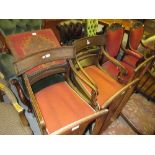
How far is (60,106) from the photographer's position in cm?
176

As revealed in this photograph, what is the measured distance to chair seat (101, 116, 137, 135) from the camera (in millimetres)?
A: 2076

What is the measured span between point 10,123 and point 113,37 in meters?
1.58

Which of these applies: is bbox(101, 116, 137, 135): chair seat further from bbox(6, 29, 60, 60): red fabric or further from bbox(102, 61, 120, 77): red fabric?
bbox(6, 29, 60, 60): red fabric

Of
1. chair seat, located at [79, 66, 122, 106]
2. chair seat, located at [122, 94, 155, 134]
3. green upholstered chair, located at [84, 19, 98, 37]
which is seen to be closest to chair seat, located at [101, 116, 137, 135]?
chair seat, located at [122, 94, 155, 134]

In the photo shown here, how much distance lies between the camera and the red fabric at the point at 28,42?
6.44ft

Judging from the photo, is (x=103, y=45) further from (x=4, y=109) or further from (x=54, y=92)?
(x=4, y=109)

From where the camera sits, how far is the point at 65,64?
6.25 feet

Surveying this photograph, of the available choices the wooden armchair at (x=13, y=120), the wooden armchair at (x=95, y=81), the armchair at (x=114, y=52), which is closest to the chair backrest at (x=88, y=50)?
the wooden armchair at (x=95, y=81)

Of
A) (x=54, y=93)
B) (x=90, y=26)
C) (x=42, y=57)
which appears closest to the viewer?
(x=42, y=57)

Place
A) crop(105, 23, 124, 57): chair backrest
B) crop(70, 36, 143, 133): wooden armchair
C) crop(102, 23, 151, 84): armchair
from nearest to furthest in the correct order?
crop(70, 36, 143, 133): wooden armchair, crop(102, 23, 151, 84): armchair, crop(105, 23, 124, 57): chair backrest

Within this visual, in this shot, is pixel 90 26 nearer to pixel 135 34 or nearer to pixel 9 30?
Answer: pixel 135 34

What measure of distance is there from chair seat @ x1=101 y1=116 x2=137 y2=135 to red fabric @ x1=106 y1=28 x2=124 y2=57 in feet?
2.94

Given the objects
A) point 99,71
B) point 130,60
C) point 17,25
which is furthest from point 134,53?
point 17,25

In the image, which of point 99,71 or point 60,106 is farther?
point 99,71
